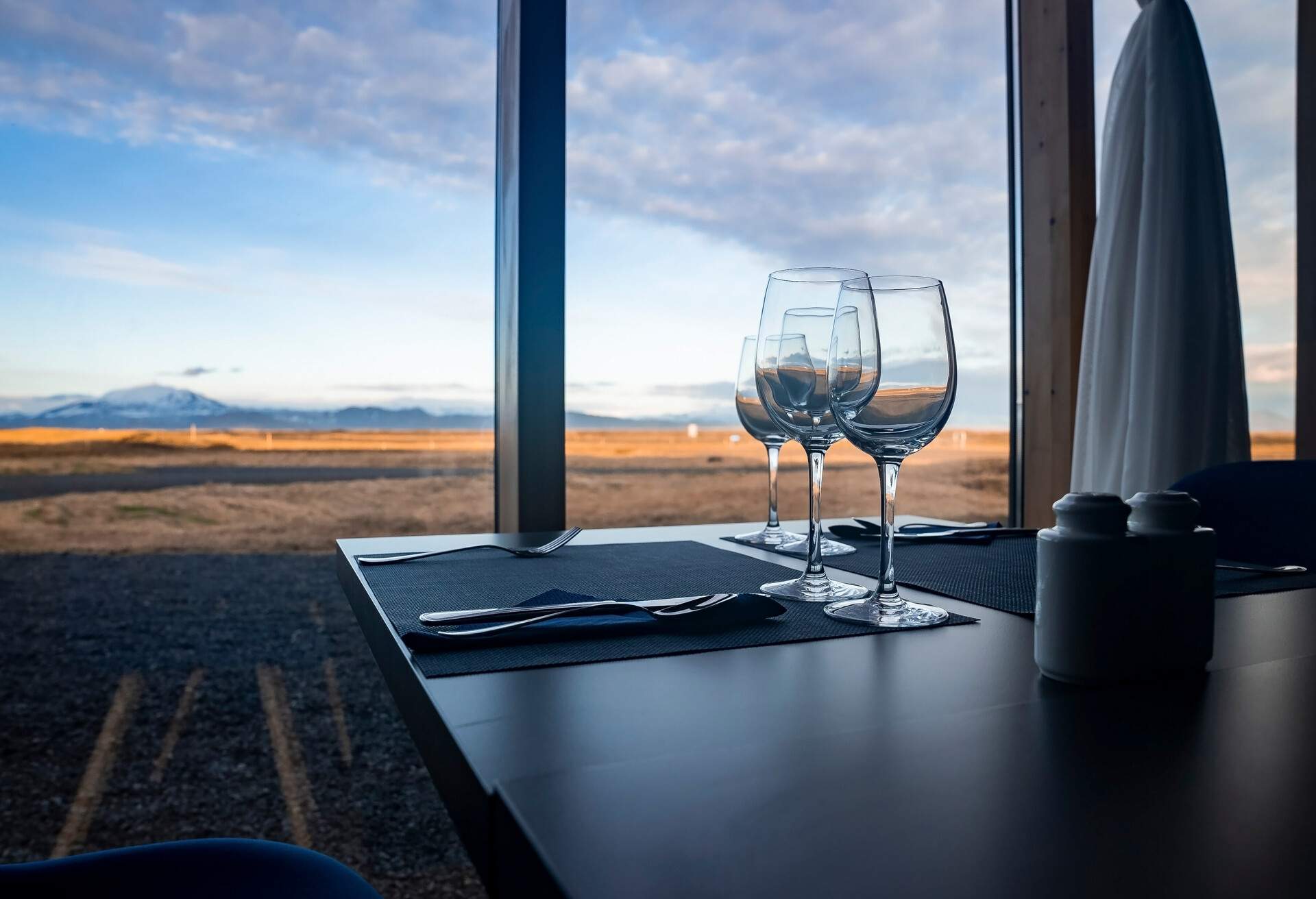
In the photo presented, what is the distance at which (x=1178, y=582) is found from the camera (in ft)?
1.53

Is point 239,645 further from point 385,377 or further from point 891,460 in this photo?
point 891,460

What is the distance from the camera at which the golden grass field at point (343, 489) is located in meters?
1.71

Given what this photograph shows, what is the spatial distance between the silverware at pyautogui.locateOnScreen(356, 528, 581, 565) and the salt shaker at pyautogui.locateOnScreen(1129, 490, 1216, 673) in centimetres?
65

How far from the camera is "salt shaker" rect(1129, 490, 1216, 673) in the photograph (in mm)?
461

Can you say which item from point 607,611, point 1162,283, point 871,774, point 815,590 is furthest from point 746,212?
point 871,774

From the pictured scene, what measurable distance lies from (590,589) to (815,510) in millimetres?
216

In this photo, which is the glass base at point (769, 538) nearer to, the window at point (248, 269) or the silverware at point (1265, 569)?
the silverware at point (1265, 569)

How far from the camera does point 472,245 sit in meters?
1.99

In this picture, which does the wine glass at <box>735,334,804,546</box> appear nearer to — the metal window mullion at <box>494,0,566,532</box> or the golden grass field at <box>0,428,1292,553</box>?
the metal window mullion at <box>494,0,566,532</box>

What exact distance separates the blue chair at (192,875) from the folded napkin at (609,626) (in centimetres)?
19

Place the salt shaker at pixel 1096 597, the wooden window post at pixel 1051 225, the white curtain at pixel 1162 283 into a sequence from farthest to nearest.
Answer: the wooden window post at pixel 1051 225
the white curtain at pixel 1162 283
the salt shaker at pixel 1096 597

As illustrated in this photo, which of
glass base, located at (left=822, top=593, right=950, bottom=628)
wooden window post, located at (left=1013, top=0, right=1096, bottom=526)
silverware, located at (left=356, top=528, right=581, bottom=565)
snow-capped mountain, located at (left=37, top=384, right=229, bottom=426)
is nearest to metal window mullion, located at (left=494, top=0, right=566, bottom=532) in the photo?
snow-capped mountain, located at (left=37, top=384, right=229, bottom=426)

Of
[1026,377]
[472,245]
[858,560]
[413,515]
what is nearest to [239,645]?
[413,515]

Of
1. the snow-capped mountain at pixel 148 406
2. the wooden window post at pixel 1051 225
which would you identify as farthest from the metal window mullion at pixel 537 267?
the wooden window post at pixel 1051 225
